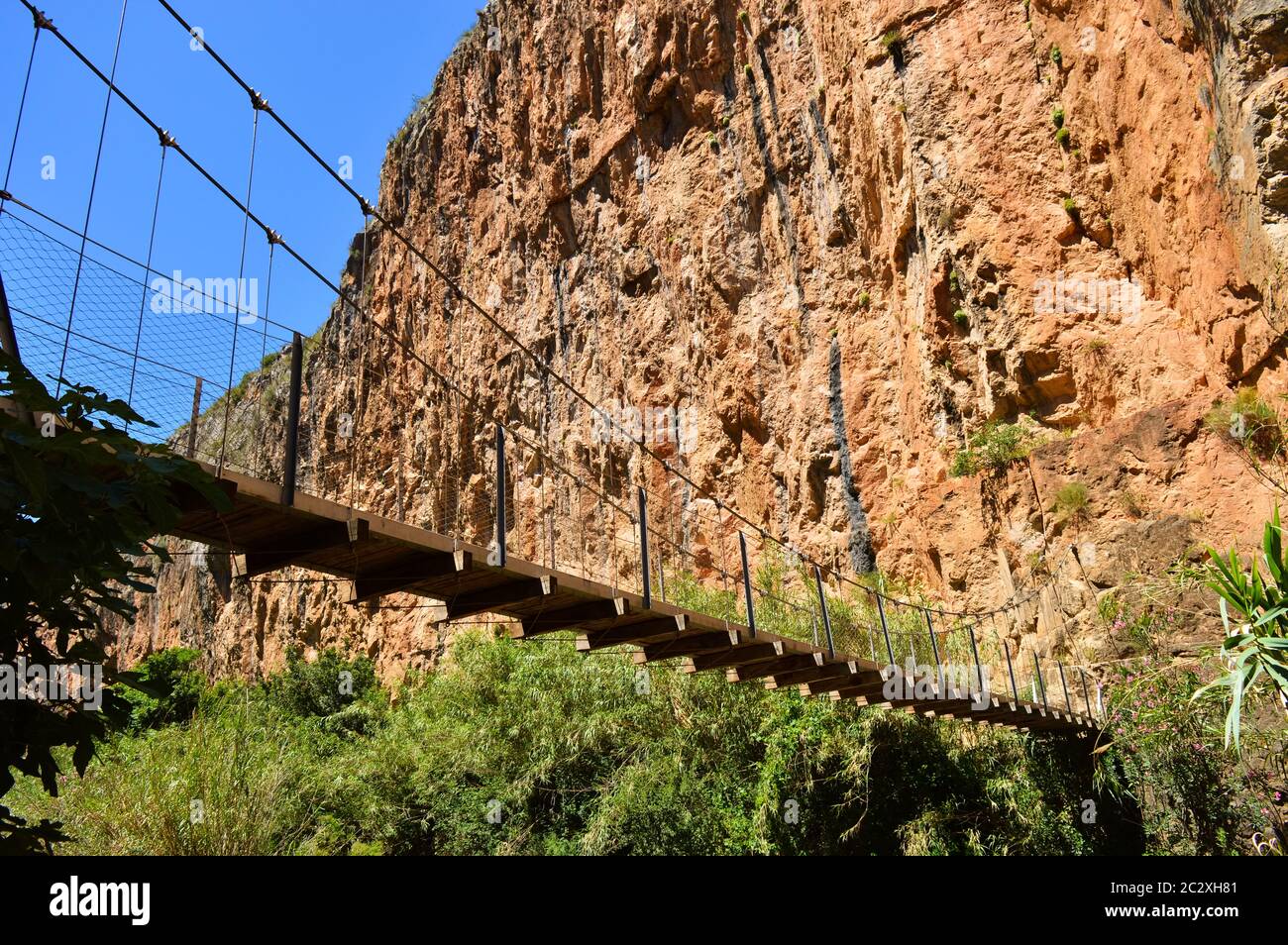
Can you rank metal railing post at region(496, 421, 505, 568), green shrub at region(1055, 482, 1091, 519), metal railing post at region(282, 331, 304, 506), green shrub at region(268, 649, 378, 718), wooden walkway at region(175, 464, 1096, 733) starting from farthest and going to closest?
green shrub at region(268, 649, 378, 718) → green shrub at region(1055, 482, 1091, 519) → metal railing post at region(496, 421, 505, 568) → wooden walkway at region(175, 464, 1096, 733) → metal railing post at region(282, 331, 304, 506)

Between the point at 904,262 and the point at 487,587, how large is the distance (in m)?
9.86

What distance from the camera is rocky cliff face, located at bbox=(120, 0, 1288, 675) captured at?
10.1 metres

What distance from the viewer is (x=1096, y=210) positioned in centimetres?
1171

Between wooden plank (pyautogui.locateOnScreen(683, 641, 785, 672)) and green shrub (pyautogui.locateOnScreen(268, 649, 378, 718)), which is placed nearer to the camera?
wooden plank (pyautogui.locateOnScreen(683, 641, 785, 672))

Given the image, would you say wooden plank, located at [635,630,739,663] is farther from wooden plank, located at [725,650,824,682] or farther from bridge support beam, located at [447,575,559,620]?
bridge support beam, located at [447,575,559,620]

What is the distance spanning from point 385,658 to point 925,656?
48.7 ft

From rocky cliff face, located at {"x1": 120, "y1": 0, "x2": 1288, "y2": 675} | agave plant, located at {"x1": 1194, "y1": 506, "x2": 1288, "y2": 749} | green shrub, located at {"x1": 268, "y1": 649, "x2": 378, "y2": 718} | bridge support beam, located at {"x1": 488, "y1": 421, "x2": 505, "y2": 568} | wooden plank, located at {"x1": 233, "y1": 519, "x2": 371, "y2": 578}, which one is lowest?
agave plant, located at {"x1": 1194, "y1": 506, "x2": 1288, "y2": 749}

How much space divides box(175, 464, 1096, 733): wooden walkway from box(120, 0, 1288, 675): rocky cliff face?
685 mm

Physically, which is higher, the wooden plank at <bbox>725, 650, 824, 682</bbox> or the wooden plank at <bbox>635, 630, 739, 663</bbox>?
the wooden plank at <bbox>635, 630, 739, 663</bbox>

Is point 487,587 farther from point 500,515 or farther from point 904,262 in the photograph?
point 904,262

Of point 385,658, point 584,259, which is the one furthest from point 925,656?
point 385,658

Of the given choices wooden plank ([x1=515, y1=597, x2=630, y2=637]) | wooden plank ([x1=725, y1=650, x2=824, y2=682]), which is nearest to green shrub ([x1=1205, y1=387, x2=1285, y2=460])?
wooden plank ([x1=725, y1=650, x2=824, y2=682])

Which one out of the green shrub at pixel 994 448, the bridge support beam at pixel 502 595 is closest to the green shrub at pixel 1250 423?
the green shrub at pixel 994 448
